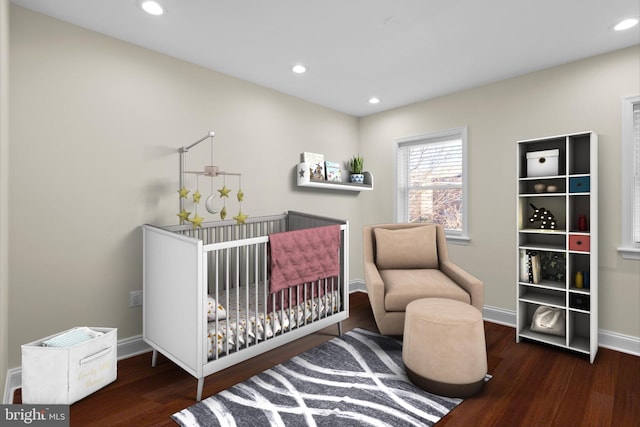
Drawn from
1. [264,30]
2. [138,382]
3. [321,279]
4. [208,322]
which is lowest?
[138,382]

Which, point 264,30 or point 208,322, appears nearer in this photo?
point 208,322

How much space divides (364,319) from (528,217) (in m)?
1.75

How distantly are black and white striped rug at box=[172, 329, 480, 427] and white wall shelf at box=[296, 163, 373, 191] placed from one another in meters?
Answer: 1.71

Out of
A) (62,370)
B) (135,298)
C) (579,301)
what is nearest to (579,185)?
(579,301)

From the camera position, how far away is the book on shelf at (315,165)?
11.8ft

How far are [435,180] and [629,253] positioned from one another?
1.73 meters

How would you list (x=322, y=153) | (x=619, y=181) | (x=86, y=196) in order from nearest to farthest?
(x=86, y=196) → (x=619, y=181) → (x=322, y=153)

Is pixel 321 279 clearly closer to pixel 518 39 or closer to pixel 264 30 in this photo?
pixel 264 30

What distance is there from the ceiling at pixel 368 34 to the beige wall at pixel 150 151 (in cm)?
19

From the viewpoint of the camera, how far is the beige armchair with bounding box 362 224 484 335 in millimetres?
2510

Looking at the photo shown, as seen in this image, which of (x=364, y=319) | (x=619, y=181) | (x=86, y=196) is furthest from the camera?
(x=364, y=319)

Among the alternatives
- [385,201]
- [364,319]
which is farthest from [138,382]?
[385,201]

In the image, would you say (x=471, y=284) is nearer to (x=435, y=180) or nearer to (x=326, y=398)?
(x=326, y=398)

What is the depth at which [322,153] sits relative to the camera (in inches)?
152
